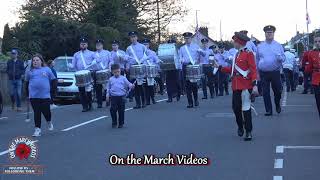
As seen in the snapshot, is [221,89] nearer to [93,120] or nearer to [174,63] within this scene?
[174,63]

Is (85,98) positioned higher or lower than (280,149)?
higher

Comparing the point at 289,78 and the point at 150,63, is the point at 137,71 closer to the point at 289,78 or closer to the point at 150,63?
the point at 150,63

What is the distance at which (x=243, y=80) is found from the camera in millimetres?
12141

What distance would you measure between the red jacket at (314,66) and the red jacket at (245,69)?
4.96ft

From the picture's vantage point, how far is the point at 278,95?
16.6 meters

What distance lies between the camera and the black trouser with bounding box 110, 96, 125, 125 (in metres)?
14.6

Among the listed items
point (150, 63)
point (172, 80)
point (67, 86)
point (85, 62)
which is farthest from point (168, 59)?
point (67, 86)

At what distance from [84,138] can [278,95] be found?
18.9 ft

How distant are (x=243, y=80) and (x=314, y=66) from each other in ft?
5.83

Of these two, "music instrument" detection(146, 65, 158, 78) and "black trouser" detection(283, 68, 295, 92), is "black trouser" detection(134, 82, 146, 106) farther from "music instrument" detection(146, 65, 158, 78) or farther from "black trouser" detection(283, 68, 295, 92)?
"black trouser" detection(283, 68, 295, 92)

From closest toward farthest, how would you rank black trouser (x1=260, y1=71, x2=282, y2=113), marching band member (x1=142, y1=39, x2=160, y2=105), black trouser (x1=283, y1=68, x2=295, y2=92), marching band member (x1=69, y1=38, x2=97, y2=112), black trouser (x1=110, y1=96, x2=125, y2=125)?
1. black trouser (x1=110, y1=96, x2=125, y2=125)
2. black trouser (x1=260, y1=71, x2=282, y2=113)
3. marching band member (x1=69, y1=38, x2=97, y2=112)
4. marching band member (x1=142, y1=39, x2=160, y2=105)
5. black trouser (x1=283, y1=68, x2=295, y2=92)

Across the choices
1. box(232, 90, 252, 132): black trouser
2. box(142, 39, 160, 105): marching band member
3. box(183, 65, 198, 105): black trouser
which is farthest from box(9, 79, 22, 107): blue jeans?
box(232, 90, 252, 132): black trouser

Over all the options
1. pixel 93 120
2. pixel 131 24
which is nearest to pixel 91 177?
pixel 93 120

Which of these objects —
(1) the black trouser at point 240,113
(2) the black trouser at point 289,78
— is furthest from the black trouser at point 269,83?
(2) the black trouser at point 289,78
